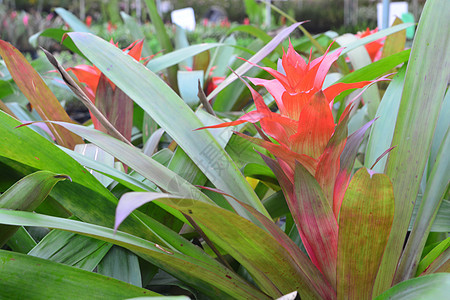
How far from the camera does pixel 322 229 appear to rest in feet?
1.47

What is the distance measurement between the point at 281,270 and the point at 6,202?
0.29 metres

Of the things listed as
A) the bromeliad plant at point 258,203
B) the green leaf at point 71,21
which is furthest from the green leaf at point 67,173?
the green leaf at point 71,21

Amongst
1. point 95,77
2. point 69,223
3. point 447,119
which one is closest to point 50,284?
point 69,223

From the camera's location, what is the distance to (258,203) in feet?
1.72

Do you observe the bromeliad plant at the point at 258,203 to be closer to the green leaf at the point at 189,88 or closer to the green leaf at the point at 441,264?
the green leaf at the point at 441,264

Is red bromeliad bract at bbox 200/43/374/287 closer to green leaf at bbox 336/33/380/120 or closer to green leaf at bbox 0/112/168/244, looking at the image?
green leaf at bbox 0/112/168/244

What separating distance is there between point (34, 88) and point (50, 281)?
14.0 inches

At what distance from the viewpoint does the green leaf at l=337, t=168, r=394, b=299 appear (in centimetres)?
39

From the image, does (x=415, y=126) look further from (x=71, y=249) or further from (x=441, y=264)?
(x=71, y=249)

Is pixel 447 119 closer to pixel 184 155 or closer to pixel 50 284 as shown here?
pixel 184 155

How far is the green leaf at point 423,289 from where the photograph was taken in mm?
347

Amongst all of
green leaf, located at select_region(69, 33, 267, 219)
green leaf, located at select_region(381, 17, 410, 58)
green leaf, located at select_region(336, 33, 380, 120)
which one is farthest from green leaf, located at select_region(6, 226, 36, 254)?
green leaf, located at select_region(381, 17, 410, 58)

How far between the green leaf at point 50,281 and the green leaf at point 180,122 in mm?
161

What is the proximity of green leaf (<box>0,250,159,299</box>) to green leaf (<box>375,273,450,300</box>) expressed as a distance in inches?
10.0
